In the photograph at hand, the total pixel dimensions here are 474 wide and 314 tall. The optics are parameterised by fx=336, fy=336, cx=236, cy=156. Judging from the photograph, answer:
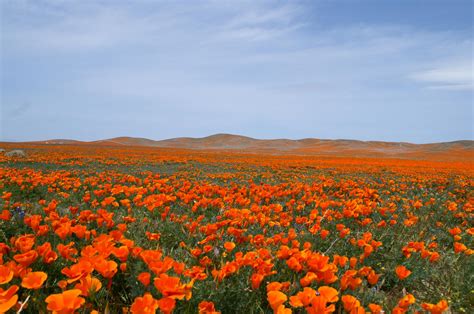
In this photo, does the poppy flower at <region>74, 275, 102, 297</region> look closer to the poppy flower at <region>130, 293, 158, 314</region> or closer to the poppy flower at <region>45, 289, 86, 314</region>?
the poppy flower at <region>45, 289, 86, 314</region>

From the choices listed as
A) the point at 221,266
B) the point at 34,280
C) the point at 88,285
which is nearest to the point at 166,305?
the point at 88,285

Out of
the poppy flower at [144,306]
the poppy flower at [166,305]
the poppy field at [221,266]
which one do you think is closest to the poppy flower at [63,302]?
the poppy field at [221,266]

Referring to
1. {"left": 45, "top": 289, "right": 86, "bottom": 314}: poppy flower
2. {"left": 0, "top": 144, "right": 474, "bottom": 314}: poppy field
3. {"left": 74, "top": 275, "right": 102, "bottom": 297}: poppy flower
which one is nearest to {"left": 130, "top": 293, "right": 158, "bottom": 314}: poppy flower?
{"left": 0, "top": 144, "right": 474, "bottom": 314}: poppy field

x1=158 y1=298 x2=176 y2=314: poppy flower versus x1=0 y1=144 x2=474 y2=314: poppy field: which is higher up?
x1=158 y1=298 x2=176 y2=314: poppy flower

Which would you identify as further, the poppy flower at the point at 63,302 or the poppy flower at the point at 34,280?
the poppy flower at the point at 34,280

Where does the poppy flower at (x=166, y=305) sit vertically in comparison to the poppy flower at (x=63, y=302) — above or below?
below

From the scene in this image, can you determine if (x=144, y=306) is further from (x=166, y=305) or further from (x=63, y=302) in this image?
(x=63, y=302)

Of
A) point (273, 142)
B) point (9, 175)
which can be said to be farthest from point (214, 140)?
point (9, 175)

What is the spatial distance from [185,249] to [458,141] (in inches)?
4549

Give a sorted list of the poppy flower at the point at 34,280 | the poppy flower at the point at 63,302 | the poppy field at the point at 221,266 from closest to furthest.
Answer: the poppy flower at the point at 63,302
the poppy flower at the point at 34,280
the poppy field at the point at 221,266

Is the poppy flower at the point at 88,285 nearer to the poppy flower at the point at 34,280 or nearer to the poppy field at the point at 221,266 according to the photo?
the poppy field at the point at 221,266

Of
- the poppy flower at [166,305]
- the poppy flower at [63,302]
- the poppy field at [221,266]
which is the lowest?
the poppy field at [221,266]

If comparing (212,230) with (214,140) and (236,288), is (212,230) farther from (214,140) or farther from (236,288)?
(214,140)

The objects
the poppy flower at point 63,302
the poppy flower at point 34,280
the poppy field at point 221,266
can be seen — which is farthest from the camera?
the poppy field at point 221,266
